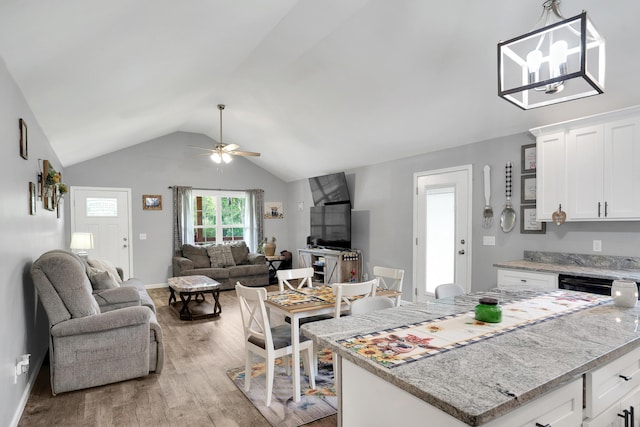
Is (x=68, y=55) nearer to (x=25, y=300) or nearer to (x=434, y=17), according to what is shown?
(x=25, y=300)

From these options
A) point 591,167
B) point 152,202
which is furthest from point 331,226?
point 591,167

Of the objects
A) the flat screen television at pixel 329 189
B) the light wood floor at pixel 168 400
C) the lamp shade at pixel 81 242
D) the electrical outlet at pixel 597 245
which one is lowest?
the light wood floor at pixel 168 400

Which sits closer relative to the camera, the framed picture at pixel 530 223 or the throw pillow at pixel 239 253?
the framed picture at pixel 530 223

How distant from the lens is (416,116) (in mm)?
4469

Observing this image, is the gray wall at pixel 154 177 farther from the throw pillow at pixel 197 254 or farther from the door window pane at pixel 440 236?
the door window pane at pixel 440 236

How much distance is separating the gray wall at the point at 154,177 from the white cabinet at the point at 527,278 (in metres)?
6.09

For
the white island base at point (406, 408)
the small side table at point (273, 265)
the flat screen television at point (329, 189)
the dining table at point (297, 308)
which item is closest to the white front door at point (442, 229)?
the flat screen television at point (329, 189)

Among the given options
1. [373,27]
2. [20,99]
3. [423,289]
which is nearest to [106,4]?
[20,99]

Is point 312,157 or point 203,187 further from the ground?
point 312,157

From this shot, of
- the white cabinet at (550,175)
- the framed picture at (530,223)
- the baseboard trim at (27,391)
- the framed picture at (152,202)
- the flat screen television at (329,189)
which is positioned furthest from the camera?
the framed picture at (152,202)

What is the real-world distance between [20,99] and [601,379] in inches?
151

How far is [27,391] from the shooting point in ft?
9.14

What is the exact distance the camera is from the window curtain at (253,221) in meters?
8.38

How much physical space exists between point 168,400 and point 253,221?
5.77 meters
